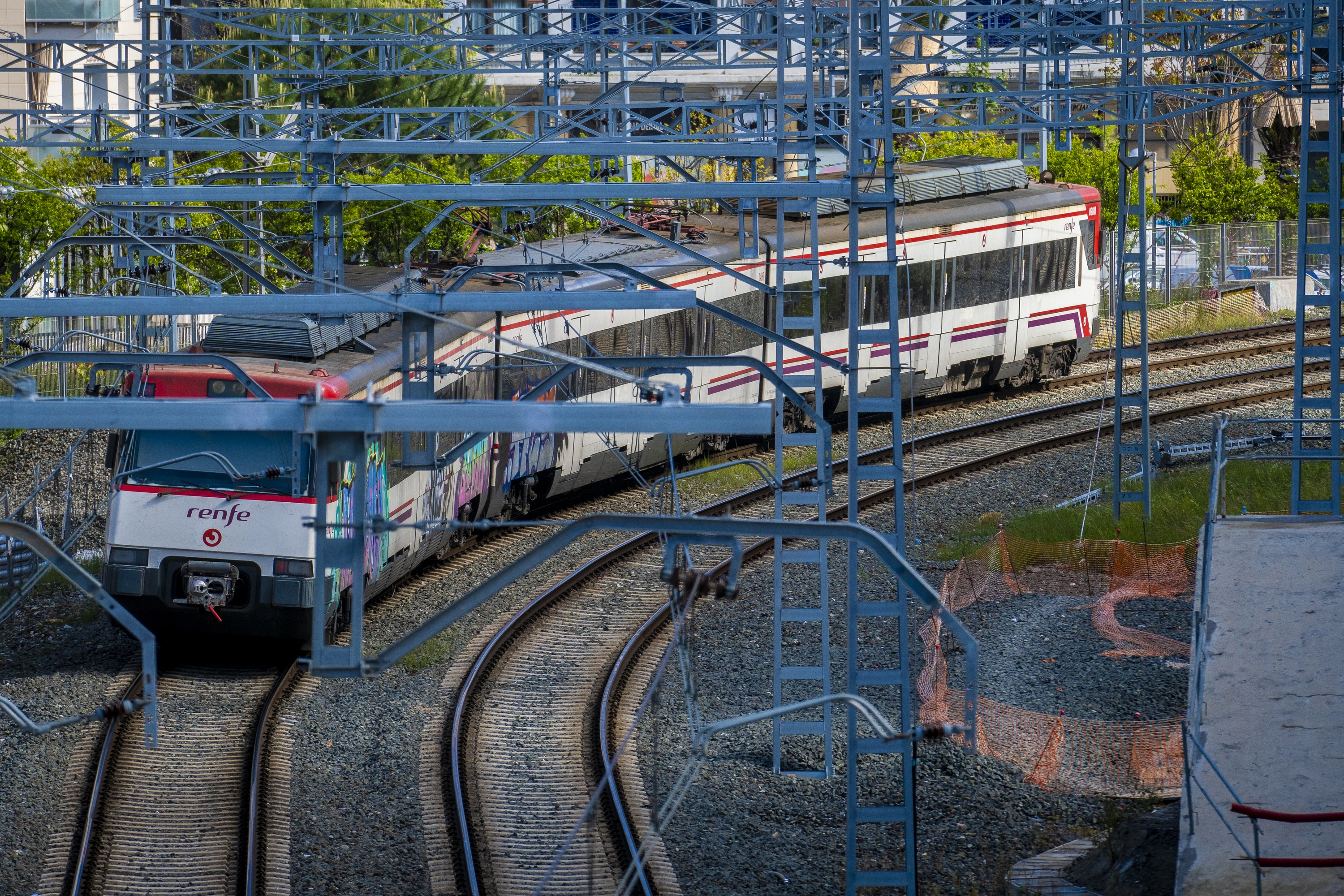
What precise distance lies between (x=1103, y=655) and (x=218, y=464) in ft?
24.5

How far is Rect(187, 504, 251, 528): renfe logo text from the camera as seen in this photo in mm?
12086

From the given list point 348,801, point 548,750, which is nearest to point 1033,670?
point 548,750

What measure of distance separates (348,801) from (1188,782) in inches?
212

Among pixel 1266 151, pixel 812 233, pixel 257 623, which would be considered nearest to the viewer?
pixel 812 233

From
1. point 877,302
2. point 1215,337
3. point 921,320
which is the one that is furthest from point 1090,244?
point 877,302

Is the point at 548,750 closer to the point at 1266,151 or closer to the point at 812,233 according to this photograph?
the point at 812,233

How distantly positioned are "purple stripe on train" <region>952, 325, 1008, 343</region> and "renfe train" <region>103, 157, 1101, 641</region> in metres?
0.03

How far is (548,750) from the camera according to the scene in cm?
1118

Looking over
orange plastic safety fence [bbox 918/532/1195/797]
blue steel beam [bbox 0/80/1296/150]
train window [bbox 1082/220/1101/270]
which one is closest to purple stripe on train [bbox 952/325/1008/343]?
train window [bbox 1082/220/1101/270]

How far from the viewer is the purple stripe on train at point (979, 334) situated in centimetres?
2170

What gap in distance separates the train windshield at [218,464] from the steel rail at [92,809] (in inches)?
65.9

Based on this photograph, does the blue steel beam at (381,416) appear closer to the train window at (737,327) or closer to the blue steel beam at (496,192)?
the blue steel beam at (496,192)

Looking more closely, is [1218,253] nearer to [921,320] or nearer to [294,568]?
[921,320]

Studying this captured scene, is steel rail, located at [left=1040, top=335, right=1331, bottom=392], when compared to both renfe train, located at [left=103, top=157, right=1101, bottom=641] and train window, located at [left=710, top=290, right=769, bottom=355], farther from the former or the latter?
train window, located at [left=710, top=290, right=769, bottom=355]
